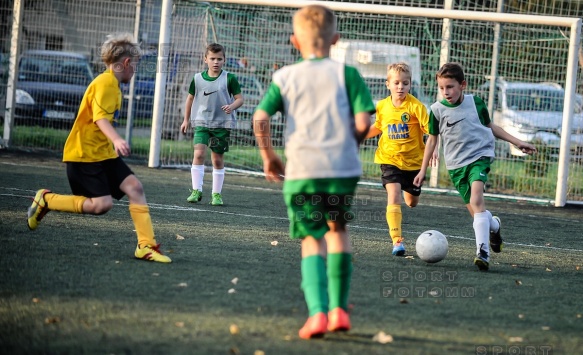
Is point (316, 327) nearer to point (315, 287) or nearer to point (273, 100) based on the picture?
point (315, 287)

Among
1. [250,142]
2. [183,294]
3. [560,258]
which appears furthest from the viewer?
[250,142]

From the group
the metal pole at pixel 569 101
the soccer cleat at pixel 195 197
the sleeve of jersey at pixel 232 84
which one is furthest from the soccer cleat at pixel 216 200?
the metal pole at pixel 569 101

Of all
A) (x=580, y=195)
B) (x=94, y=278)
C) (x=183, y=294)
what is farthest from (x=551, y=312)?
(x=580, y=195)

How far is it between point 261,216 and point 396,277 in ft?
10.8

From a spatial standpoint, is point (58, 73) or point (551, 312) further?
point (58, 73)

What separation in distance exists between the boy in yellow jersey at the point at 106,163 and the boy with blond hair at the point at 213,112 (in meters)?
3.84

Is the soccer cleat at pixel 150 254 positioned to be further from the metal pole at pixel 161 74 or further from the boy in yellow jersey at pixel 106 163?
the metal pole at pixel 161 74

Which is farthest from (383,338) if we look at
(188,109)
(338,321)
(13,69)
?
(13,69)

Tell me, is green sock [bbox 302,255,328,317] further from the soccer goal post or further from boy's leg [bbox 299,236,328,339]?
the soccer goal post

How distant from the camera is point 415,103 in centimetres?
775

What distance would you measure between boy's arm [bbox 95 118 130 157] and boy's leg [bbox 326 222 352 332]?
163 cm

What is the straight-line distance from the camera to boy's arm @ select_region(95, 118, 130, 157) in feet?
18.2

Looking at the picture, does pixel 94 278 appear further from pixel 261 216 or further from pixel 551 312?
pixel 261 216

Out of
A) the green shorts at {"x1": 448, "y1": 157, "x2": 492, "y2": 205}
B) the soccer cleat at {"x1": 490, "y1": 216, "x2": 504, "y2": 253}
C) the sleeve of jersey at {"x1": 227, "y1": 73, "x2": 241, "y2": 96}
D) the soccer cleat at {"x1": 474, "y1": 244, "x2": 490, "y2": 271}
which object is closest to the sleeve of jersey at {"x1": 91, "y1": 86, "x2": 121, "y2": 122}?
the green shorts at {"x1": 448, "y1": 157, "x2": 492, "y2": 205}
